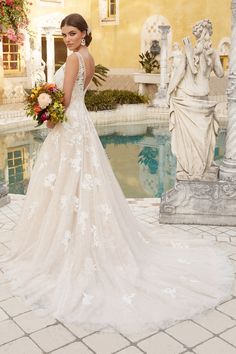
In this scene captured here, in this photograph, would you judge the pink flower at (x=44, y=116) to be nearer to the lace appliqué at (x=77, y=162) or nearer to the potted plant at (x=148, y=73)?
the lace appliqué at (x=77, y=162)

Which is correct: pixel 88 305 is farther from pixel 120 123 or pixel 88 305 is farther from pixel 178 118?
pixel 120 123

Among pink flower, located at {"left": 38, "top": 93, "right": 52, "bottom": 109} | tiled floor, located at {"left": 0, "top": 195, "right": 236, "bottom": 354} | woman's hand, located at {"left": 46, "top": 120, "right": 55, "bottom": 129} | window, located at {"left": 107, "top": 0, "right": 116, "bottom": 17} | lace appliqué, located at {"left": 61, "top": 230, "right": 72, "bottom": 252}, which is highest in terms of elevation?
window, located at {"left": 107, "top": 0, "right": 116, "bottom": 17}

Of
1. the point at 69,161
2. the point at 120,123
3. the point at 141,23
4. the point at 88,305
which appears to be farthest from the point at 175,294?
the point at 141,23

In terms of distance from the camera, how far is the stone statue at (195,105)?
4.86 metres

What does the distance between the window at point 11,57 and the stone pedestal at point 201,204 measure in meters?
12.6

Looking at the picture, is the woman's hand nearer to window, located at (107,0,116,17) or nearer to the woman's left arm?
the woman's left arm

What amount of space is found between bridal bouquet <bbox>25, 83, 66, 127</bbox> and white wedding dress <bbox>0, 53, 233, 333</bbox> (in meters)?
0.15

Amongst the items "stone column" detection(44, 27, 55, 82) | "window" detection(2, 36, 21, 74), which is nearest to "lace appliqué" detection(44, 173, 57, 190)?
"stone column" detection(44, 27, 55, 82)

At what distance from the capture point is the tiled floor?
8.87ft

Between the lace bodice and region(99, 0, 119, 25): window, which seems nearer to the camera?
the lace bodice

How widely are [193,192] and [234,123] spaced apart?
35.8 inches

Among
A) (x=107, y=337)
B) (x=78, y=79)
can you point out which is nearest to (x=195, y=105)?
(x=78, y=79)

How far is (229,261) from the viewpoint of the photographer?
3.93 meters

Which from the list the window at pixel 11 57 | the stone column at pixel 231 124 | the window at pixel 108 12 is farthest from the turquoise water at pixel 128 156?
the window at pixel 108 12
